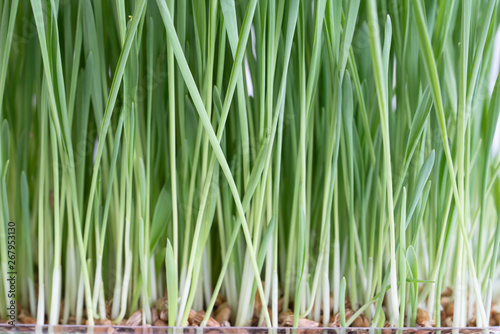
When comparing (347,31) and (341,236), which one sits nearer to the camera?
(347,31)

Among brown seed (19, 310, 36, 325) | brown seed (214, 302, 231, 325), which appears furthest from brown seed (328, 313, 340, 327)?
brown seed (19, 310, 36, 325)

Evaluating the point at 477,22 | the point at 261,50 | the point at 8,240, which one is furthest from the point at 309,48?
the point at 8,240

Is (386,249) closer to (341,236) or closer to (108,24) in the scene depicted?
(341,236)

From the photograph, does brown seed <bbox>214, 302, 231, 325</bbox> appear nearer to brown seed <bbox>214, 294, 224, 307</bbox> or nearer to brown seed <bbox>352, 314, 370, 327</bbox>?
brown seed <bbox>214, 294, 224, 307</bbox>

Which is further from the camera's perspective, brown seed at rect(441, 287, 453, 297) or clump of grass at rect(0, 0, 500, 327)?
brown seed at rect(441, 287, 453, 297)

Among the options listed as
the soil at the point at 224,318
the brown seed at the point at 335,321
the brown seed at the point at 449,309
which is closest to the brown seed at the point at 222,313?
the soil at the point at 224,318

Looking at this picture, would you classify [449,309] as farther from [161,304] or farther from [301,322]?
[161,304]

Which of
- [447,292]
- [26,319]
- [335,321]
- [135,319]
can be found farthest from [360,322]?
[26,319]

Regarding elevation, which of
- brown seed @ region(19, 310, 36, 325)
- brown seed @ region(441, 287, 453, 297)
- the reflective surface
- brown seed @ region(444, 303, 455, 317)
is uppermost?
brown seed @ region(441, 287, 453, 297)
